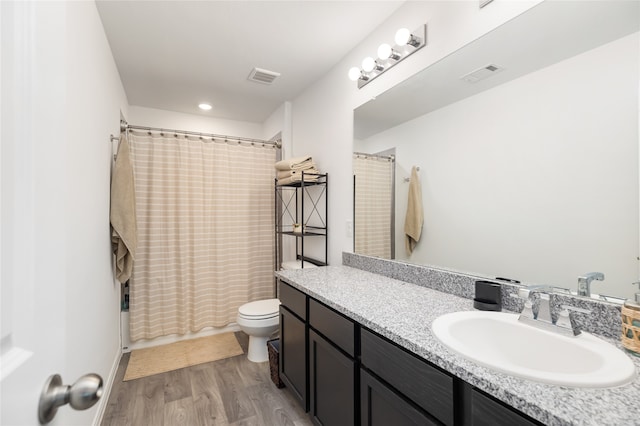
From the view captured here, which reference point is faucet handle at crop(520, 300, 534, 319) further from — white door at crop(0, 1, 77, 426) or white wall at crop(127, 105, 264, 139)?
white wall at crop(127, 105, 264, 139)

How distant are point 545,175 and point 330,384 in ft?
4.26

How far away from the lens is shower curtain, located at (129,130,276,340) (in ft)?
8.83

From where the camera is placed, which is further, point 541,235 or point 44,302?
point 541,235

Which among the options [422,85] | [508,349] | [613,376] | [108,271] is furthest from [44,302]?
[108,271]

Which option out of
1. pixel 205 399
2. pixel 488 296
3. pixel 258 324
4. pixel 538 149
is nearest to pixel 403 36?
pixel 538 149

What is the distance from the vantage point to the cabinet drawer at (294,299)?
1666mm

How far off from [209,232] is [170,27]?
1.75 meters

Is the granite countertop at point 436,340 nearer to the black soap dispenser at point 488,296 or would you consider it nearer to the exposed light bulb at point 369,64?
the black soap dispenser at point 488,296

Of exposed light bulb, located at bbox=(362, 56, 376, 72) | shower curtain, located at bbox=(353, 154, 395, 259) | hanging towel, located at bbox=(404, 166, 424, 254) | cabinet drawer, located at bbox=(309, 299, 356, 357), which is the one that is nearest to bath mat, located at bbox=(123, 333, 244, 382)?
cabinet drawer, located at bbox=(309, 299, 356, 357)

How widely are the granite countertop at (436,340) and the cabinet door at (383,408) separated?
20 centimetres

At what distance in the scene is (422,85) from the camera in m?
1.65

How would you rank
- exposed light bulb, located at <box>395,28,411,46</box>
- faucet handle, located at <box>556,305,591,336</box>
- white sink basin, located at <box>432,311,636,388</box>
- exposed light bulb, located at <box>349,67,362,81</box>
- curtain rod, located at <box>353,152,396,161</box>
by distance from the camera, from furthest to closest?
exposed light bulb, located at <box>349,67,362,81</box>
curtain rod, located at <box>353,152,396,161</box>
exposed light bulb, located at <box>395,28,411,46</box>
faucet handle, located at <box>556,305,591,336</box>
white sink basin, located at <box>432,311,636,388</box>

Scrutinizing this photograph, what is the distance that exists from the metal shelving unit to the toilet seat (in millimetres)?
449

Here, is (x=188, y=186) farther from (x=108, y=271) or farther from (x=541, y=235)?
(x=541, y=235)
